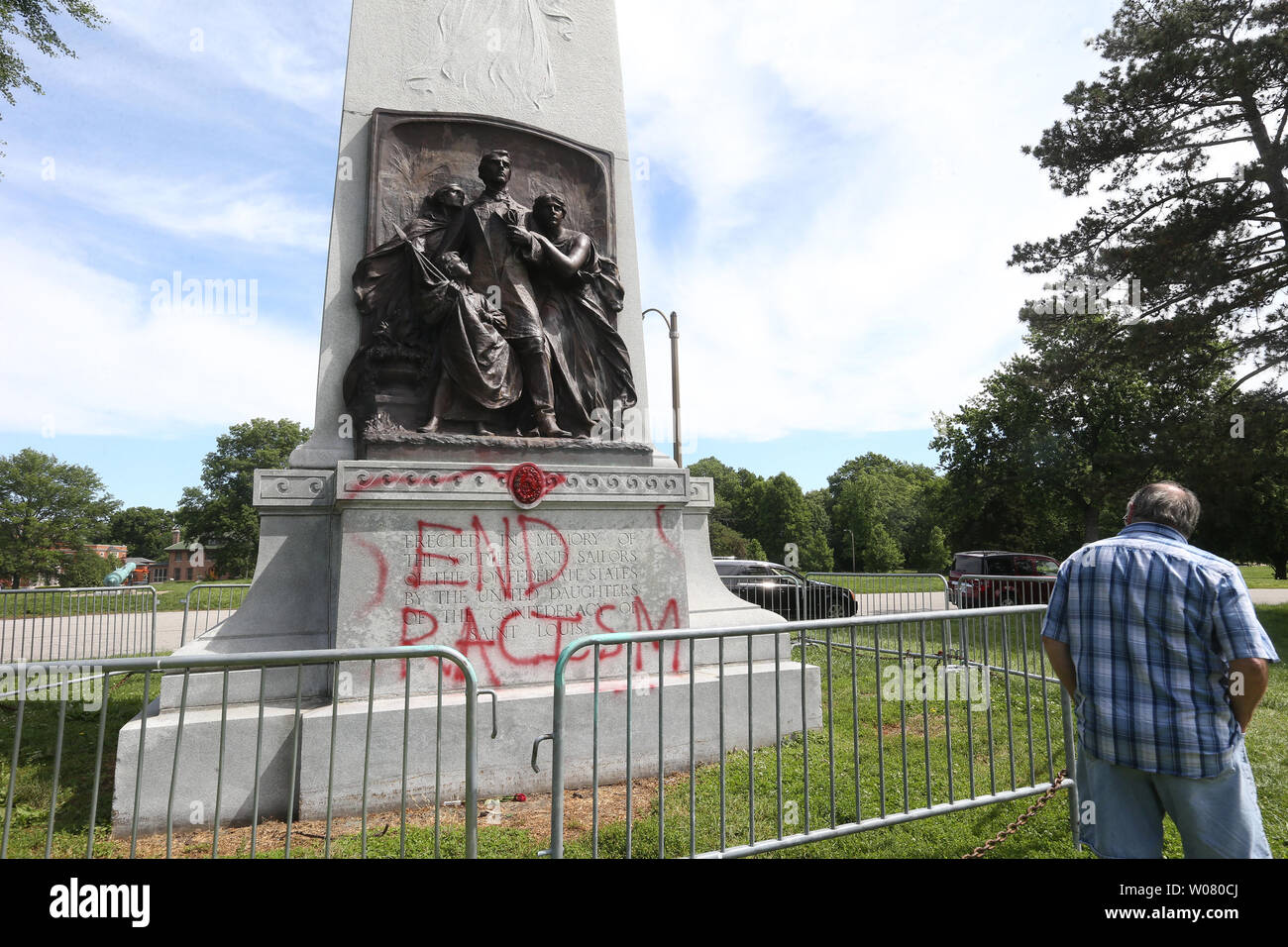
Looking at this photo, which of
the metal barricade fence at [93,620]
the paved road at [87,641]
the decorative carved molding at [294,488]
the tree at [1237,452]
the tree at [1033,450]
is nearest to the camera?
the decorative carved molding at [294,488]

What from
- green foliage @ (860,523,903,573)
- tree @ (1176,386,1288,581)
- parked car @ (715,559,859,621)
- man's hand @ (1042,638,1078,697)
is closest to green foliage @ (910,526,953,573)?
green foliage @ (860,523,903,573)

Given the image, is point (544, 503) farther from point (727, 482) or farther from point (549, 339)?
point (727, 482)

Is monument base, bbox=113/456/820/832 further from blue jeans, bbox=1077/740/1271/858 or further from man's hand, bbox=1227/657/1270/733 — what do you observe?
man's hand, bbox=1227/657/1270/733

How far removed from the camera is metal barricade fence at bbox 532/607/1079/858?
365 centimetres

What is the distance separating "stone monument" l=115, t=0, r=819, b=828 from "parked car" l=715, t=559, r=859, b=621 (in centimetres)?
646

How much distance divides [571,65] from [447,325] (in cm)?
306

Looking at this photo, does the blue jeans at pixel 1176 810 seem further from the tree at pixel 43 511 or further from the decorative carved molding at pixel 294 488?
the tree at pixel 43 511

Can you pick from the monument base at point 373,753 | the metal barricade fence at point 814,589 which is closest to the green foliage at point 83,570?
the metal barricade fence at point 814,589

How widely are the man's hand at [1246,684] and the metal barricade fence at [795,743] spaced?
814mm

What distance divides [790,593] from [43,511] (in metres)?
53.3

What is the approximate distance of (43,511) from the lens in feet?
158

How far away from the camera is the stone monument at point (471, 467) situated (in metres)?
4.95

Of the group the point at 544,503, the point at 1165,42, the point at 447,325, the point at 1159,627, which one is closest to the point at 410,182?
the point at 447,325

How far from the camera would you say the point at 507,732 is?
507cm
